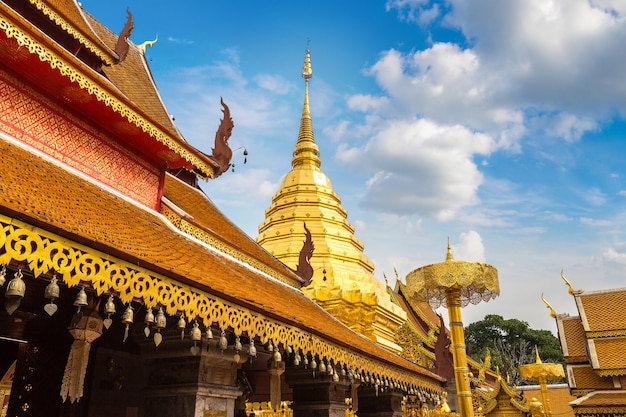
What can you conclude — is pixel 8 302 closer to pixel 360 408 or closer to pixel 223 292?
pixel 223 292

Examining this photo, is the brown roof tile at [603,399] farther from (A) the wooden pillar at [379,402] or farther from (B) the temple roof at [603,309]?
(A) the wooden pillar at [379,402]

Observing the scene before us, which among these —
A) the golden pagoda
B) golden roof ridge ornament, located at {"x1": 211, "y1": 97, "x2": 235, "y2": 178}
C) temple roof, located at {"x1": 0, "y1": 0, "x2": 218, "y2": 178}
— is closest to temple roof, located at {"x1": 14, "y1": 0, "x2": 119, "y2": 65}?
temple roof, located at {"x1": 0, "y1": 0, "x2": 218, "y2": 178}

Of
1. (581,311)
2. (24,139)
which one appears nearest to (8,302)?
(24,139)

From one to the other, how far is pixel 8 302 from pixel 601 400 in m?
18.1

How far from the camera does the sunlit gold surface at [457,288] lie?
7.24 m

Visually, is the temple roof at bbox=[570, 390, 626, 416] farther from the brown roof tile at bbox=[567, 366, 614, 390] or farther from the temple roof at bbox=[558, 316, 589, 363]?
the temple roof at bbox=[558, 316, 589, 363]

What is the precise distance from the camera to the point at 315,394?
7.47 m

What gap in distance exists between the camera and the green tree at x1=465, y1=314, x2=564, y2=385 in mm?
50094

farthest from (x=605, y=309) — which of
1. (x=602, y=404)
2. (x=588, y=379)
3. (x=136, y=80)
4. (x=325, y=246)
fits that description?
(x=136, y=80)

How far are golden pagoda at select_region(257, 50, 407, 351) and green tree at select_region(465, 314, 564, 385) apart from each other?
34.6m

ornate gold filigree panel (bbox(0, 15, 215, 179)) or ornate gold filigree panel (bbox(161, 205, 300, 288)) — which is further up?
ornate gold filigree panel (bbox(0, 15, 215, 179))

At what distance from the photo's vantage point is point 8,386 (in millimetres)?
6977

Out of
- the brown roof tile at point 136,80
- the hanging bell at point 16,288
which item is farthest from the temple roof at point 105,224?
the brown roof tile at point 136,80

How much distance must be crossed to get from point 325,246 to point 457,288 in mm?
11194
